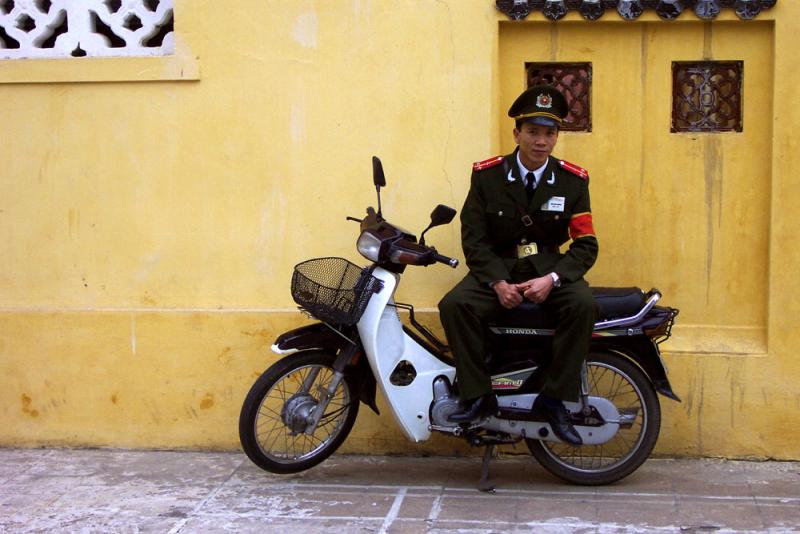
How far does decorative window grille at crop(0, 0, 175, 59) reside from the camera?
6207 mm

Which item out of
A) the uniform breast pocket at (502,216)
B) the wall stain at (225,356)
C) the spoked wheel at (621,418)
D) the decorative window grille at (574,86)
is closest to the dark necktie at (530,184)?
the uniform breast pocket at (502,216)

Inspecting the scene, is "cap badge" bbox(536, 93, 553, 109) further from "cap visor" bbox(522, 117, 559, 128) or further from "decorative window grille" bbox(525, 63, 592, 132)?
"decorative window grille" bbox(525, 63, 592, 132)

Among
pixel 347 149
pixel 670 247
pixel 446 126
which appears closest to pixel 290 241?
pixel 347 149

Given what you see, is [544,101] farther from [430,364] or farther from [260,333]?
[260,333]

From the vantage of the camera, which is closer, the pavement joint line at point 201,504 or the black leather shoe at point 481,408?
the pavement joint line at point 201,504

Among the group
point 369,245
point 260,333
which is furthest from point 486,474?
point 260,333

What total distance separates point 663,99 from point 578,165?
1.88 feet

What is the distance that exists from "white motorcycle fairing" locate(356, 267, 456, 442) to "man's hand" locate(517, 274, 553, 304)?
22.7 inches

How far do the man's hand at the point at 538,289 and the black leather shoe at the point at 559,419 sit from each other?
488 millimetres

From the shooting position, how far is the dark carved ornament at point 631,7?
5.74 metres

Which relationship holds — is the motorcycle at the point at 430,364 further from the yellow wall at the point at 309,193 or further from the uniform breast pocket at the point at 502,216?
the yellow wall at the point at 309,193

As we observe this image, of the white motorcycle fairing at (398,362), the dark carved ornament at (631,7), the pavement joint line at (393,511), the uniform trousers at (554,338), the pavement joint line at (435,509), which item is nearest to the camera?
the pavement joint line at (393,511)

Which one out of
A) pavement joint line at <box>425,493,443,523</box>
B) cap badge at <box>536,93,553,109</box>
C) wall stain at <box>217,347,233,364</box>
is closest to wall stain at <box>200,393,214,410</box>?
wall stain at <box>217,347,233,364</box>

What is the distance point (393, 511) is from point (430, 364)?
2.48 ft
